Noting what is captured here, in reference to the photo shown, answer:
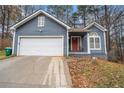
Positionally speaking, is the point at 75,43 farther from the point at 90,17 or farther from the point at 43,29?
the point at 90,17

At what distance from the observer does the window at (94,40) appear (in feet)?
69.2

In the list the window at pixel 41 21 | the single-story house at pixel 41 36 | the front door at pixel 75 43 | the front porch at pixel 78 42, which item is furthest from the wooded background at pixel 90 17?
the single-story house at pixel 41 36

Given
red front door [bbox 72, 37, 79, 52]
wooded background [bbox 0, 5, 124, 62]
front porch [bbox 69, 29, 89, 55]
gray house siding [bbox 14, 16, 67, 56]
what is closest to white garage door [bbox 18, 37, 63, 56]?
gray house siding [bbox 14, 16, 67, 56]

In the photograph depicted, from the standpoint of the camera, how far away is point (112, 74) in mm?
9414

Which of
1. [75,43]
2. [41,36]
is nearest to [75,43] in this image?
[75,43]

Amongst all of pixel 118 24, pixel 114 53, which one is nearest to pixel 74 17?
pixel 118 24

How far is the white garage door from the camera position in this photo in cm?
1755

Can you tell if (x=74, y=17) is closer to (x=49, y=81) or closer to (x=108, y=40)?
(x=108, y=40)

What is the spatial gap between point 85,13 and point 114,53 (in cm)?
1107

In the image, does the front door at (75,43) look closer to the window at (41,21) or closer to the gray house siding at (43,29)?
the gray house siding at (43,29)

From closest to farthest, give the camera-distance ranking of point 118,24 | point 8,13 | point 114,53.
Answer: point 114,53 → point 118,24 → point 8,13

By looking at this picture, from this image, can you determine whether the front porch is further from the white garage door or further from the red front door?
the white garage door

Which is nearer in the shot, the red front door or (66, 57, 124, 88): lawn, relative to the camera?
(66, 57, 124, 88): lawn

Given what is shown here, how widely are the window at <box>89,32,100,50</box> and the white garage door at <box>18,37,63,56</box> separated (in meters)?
5.21
